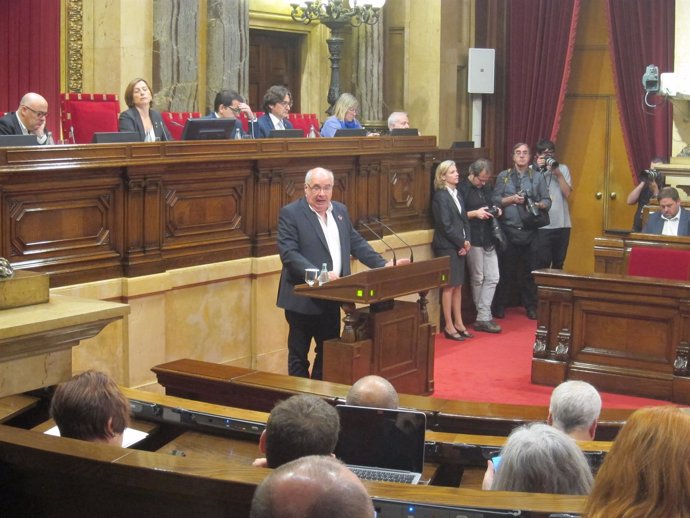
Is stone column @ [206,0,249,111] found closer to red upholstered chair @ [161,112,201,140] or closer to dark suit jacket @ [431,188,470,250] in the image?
red upholstered chair @ [161,112,201,140]

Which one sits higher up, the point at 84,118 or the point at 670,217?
the point at 84,118

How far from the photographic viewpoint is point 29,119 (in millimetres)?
6516

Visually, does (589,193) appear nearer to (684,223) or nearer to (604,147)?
(604,147)

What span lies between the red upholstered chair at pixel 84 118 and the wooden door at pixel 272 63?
3.91 m

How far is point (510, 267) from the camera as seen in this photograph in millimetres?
10438

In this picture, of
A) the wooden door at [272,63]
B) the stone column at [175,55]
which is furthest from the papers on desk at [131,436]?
the wooden door at [272,63]

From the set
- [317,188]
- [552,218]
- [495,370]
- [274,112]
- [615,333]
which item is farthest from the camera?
[552,218]

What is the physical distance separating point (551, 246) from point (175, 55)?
12.6ft

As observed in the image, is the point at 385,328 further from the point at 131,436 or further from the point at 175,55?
the point at 175,55

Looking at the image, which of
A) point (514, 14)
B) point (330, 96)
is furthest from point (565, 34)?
point (330, 96)

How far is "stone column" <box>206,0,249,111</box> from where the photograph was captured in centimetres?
979

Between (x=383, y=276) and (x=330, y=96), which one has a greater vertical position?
(x=330, y=96)

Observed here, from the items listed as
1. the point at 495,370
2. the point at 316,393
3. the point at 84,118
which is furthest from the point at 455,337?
the point at 316,393

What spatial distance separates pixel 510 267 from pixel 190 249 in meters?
4.13
